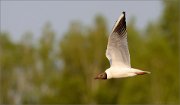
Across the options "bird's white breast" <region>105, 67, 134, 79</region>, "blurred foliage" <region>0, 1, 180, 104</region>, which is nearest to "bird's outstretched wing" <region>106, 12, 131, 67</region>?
"bird's white breast" <region>105, 67, 134, 79</region>

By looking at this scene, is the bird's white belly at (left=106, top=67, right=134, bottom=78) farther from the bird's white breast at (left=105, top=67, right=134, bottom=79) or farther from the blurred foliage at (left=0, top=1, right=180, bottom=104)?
the blurred foliage at (left=0, top=1, right=180, bottom=104)

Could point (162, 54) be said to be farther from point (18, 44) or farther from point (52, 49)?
point (18, 44)

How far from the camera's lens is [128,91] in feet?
132

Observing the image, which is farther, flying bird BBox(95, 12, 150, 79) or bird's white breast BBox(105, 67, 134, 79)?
flying bird BBox(95, 12, 150, 79)

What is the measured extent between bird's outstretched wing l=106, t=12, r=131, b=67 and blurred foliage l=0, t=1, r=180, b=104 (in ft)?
75.2

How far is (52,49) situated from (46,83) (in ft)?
7.73

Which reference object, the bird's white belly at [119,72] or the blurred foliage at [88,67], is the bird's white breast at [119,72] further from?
the blurred foliage at [88,67]

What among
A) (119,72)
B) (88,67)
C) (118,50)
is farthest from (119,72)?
(88,67)

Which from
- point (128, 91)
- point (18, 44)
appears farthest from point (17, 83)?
point (128, 91)

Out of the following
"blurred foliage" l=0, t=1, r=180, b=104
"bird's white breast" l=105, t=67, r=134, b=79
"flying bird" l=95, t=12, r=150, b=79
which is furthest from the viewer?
"blurred foliage" l=0, t=1, r=180, b=104

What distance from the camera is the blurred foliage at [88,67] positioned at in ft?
131

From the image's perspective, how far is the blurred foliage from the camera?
40.0 metres

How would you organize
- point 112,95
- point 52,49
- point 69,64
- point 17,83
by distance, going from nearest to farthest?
point 112,95 < point 69,64 < point 52,49 < point 17,83

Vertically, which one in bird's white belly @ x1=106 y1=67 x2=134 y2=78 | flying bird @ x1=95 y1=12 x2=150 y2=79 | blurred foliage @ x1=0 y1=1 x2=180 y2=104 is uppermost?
flying bird @ x1=95 y1=12 x2=150 y2=79
